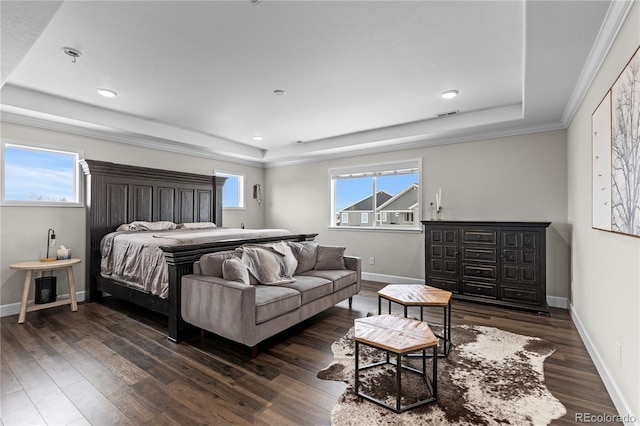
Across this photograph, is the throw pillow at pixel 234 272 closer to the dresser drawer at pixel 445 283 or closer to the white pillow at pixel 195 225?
the white pillow at pixel 195 225

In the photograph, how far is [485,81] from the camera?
323cm

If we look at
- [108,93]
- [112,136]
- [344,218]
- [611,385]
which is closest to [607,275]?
[611,385]

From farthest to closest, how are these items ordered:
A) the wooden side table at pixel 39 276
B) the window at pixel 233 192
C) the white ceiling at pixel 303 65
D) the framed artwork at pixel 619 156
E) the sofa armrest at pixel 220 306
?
the window at pixel 233 192, the wooden side table at pixel 39 276, the sofa armrest at pixel 220 306, the white ceiling at pixel 303 65, the framed artwork at pixel 619 156

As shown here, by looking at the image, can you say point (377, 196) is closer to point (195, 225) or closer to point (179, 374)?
point (195, 225)

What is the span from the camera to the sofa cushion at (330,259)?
4.09m

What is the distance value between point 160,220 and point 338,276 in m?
3.19

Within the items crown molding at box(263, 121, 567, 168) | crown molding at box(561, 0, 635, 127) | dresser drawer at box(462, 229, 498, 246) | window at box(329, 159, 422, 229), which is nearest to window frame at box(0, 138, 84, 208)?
crown molding at box(263, 121, 567, 168)

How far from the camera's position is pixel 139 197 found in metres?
4.77

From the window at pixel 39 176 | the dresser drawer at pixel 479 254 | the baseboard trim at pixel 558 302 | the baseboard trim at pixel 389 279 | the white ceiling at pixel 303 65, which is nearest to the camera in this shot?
the white ceiling at pixel 303 65

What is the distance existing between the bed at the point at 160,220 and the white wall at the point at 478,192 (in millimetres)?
1623

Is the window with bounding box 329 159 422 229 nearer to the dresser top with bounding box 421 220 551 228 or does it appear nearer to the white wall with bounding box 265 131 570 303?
the white wall with bounding box 265 131 570 303

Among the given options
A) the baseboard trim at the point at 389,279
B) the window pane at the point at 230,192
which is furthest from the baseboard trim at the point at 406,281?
the window pane at the point at 230,192

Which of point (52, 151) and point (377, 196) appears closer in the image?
point (52, 151)

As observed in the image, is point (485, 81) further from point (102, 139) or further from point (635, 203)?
point (102, 139)
